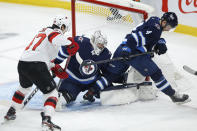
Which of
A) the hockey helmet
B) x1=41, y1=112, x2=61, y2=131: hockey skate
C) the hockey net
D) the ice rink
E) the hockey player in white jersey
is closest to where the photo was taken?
x1=41, y1=112, x2=61, y2=131: hockey skate

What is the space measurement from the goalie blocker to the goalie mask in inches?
13.9

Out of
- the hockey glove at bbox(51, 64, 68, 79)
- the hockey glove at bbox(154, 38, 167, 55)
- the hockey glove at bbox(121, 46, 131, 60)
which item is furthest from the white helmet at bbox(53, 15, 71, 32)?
the hockey glove at bbox(154, 38, 167, 55)

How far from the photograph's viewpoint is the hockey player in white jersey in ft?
11.9

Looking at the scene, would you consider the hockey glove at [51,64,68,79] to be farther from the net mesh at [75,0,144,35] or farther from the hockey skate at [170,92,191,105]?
the net mesh at [75,0,144,35]

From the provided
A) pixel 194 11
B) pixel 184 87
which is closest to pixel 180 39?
pixel 194 11

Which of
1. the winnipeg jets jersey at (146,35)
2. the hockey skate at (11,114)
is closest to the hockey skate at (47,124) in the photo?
the hockey skate at (11,114)

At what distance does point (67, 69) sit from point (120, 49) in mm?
506

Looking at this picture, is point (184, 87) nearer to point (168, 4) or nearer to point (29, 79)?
point (29, 79)

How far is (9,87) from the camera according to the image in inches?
187

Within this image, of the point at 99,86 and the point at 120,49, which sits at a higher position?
the point at 120,49

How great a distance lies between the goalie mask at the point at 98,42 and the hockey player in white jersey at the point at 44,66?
1.33ft

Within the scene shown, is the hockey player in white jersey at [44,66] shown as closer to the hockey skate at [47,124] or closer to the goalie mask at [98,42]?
the hockey skate at [47,124]

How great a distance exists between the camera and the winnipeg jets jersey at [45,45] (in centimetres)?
366

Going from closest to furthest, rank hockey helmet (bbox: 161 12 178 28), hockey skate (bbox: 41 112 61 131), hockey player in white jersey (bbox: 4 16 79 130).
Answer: hockey skate (bbox: 41 112 61 131), hockey player in white jersey (bbox: 4 16 79 130), hockey helmet (bbox: 161 12 178 28)
